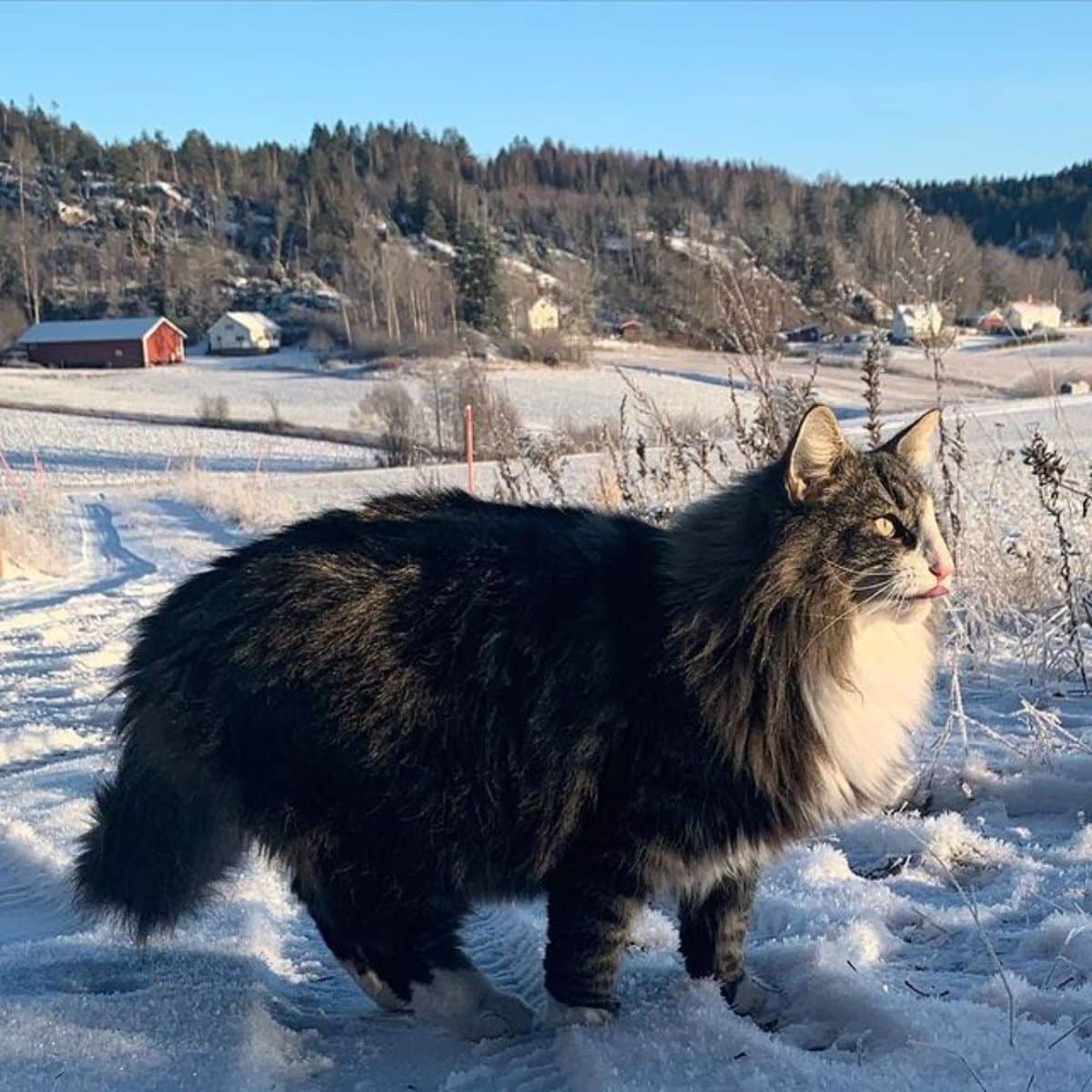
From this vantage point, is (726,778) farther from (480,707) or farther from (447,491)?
(447,491)

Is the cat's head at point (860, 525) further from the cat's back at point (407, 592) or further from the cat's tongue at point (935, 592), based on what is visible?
the cat's back at point (407, 592)

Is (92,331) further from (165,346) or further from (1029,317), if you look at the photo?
(1029,317)

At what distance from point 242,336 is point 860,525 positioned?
71124 millimetres

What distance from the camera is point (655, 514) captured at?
6711 mm

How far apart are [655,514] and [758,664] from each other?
408cm

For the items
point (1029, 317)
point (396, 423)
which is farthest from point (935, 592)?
point (396, 423)

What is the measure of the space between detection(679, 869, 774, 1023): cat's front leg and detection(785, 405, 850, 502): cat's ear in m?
0.95

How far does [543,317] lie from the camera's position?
213 feet

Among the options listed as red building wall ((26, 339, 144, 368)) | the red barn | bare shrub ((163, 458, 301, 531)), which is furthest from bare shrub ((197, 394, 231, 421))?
red building wall ((26, 339, 144, 368))

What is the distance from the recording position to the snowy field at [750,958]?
2322 mm

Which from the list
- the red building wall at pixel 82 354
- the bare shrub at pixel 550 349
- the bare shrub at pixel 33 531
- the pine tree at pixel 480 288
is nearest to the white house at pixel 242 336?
the red building wall at pixel 82 354

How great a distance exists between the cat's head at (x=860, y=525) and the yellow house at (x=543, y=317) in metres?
59.3

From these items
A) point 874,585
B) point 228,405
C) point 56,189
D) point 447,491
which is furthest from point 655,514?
point 56,189

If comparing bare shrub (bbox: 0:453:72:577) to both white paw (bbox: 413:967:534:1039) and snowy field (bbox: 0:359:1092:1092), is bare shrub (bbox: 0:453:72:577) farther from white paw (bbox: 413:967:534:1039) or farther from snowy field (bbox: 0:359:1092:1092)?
white paw (bbox: 413:967:534:1039)
